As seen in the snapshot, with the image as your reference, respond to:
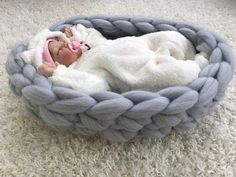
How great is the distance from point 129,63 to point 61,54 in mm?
185

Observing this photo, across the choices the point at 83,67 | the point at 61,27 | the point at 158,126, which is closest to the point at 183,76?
the point at 158,126

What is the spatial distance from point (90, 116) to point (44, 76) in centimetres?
16

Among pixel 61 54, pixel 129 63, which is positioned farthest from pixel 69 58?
pixel 129 63

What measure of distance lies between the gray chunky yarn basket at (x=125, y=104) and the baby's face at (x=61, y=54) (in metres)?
0.09

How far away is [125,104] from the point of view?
0.70 meters

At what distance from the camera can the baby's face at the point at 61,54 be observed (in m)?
0.89

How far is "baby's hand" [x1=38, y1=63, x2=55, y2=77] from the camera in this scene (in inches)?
32.0

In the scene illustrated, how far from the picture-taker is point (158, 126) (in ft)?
2.41

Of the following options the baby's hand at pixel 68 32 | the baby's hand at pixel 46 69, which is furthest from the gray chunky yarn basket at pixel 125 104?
the baby's hand at pixel 68 32

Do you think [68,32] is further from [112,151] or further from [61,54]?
[112,151]

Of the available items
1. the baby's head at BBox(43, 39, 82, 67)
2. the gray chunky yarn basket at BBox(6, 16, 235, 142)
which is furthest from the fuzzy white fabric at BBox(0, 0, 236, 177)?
the baby's head at BBox(43, 39, 82, 67)

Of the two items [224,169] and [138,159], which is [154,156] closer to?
[138,159]

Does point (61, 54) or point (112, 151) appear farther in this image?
point (61, 54)

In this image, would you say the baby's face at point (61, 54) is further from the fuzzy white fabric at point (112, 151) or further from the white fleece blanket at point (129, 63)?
the fuzzy white fabric at point (112, 151)
